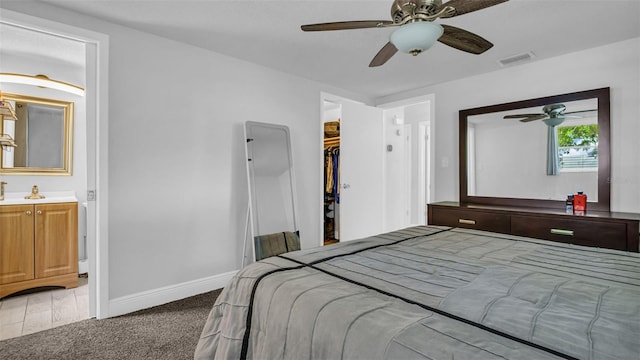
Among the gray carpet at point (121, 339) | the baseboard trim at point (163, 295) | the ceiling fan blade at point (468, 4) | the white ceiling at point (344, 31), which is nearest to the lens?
the ceiling fan blade at point (468, 4)

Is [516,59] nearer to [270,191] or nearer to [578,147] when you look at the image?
[578,147]

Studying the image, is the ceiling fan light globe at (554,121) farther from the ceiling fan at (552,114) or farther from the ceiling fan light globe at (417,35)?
the ceiling fan light globe at (417,35)

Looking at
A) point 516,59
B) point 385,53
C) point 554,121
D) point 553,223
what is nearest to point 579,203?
point 553,223

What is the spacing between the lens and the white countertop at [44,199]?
2.82 meters

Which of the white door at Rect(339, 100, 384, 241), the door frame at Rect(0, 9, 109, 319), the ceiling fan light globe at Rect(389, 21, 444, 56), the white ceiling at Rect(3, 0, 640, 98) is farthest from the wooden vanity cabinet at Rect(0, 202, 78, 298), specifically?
the ceiling fan light globe at Rect(389, 21, 444, 56)

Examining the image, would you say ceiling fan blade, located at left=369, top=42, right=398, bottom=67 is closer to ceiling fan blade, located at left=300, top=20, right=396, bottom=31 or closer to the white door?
ceiling fan blade, located at left=300, top=20, right=396, bottom=31

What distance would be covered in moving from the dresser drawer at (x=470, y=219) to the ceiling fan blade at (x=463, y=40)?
1.68 meters

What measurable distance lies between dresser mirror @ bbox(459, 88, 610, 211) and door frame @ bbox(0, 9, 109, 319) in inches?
140

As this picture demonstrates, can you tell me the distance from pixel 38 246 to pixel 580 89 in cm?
532

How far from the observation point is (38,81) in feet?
10.3

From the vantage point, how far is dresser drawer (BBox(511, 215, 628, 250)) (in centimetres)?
229

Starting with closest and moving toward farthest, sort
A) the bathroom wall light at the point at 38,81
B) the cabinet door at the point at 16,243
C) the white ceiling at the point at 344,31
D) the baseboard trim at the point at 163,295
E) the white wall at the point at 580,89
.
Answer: the white ceiling at the point at 344,31, the baseboard trim at the point at 163,295, the white wall at the point at 580,89, the cabinet door at the point at 16,243, the bathroom wall light at the point at 38,81

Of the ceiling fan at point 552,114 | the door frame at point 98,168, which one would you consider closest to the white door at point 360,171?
the ceiling fan at point 552,114

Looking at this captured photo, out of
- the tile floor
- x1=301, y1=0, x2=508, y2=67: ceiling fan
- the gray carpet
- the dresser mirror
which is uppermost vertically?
x1=301, y1=0, x2=508, y2=67: ceiling fan
